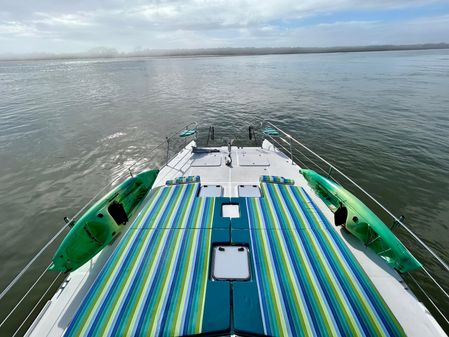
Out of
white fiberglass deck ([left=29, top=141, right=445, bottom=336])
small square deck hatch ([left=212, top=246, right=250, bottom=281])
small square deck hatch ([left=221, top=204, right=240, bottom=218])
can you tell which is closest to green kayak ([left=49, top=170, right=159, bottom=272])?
white fiberglass deck ([left=29, top=141, right=445, bottom=336])

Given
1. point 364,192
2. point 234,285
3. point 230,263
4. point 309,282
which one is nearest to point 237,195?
point 230,263

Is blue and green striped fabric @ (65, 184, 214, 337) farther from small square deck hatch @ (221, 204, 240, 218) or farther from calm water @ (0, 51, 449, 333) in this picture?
calm water @ (0, 51, 449, 333)

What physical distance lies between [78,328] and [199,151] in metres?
8.68

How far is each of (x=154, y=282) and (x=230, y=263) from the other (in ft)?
5.30

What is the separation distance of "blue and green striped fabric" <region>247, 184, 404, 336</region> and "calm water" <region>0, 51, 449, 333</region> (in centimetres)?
442

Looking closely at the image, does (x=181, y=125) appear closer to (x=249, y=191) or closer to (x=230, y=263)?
(x=249, y=191)

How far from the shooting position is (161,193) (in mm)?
7707

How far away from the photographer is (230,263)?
16.8 feet

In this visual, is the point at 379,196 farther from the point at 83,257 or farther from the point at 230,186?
the point at 83,257

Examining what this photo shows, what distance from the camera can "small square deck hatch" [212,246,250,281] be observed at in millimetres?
4843

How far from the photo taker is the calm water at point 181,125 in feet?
32.2

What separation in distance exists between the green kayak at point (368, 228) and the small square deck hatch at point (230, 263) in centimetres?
310

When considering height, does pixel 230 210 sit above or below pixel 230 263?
below

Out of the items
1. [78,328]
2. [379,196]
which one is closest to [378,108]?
[379,196]
